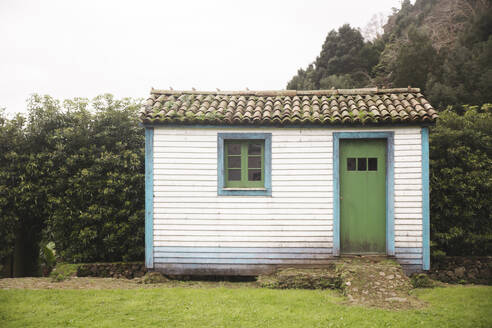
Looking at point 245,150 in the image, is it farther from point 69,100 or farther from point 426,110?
point 69,100

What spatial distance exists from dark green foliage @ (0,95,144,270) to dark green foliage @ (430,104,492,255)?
7914mm

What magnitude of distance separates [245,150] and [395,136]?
345 cm

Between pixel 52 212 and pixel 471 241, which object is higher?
pixel 52 212

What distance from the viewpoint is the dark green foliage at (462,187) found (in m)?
8.51

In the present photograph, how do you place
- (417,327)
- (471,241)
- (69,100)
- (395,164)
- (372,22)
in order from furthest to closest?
(372,22), (69,100), (471,241), (395,164), (417,327)

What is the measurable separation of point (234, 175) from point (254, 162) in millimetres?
570

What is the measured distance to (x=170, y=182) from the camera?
25.8 ft

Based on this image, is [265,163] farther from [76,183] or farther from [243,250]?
[76,183]

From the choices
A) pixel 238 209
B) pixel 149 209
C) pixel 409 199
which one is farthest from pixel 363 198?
pixel 149 209

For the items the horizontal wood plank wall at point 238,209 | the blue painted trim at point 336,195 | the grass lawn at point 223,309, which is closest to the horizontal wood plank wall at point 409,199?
the grass lawn at point 223,309

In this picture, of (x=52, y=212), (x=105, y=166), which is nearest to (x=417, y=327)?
(x=105, y=166)

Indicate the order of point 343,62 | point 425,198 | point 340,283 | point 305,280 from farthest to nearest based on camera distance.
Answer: point 343,62
point 425,198
point 305,280
point 340,283

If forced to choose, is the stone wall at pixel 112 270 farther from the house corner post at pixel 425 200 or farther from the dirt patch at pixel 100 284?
the house corner post at pixel 425 200

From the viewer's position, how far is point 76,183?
8945 millimetres
